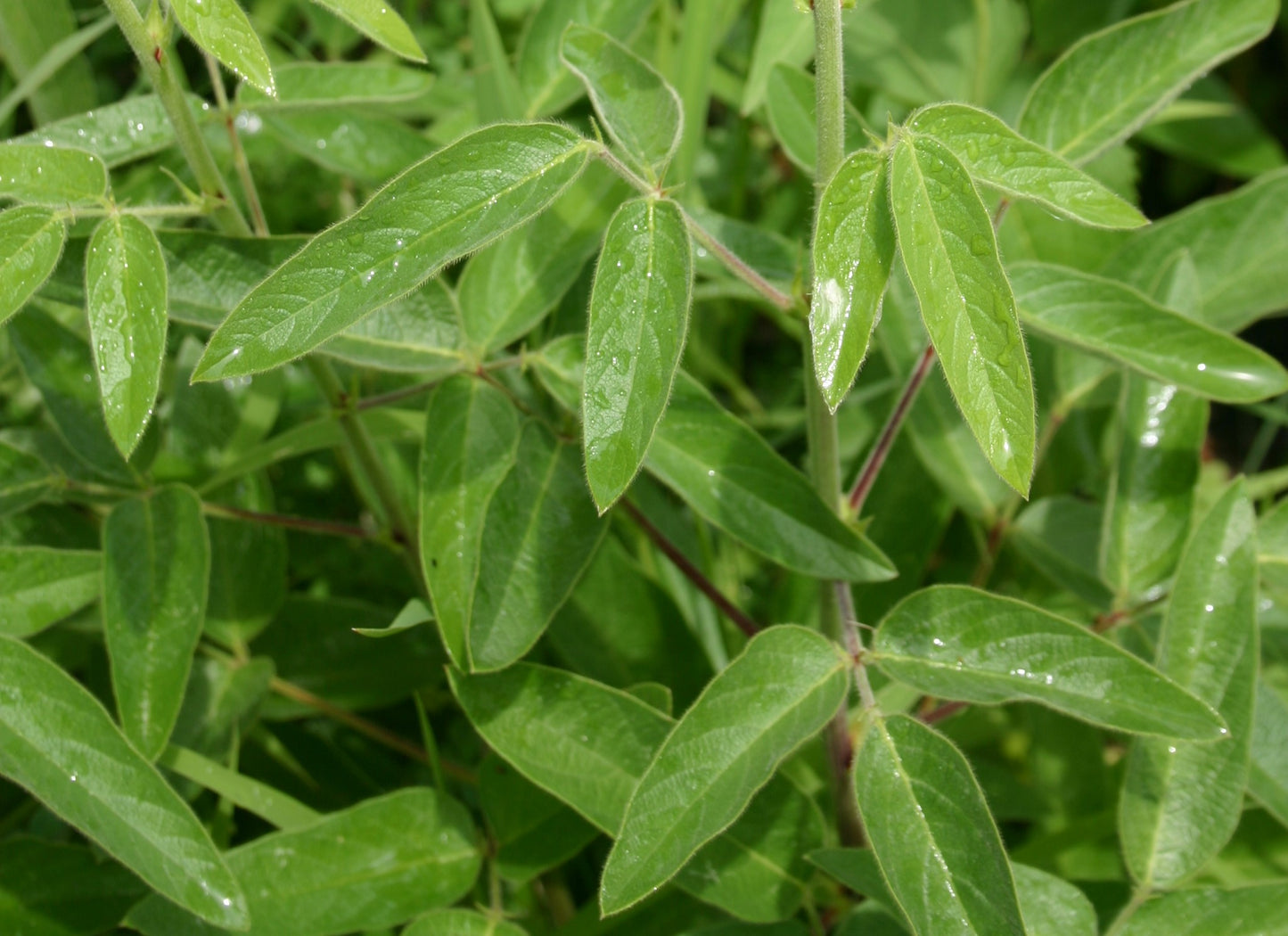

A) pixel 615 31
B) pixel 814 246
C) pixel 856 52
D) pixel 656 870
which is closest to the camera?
pixel 814 246

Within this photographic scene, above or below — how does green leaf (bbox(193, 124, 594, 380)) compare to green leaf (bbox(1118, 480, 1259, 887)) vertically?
above

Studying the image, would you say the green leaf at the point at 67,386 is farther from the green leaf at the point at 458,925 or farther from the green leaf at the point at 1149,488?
the green leaf at the point at 1149,488

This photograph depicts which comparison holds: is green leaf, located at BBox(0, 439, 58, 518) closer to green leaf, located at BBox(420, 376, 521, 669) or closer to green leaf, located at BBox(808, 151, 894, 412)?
green leaf, located at BBox(420, 376, 521, 669)

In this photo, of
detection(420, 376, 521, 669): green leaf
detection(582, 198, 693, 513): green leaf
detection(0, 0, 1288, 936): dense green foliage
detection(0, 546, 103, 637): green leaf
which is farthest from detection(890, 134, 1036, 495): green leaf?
detection(0, 546, 103, 637): green leaf

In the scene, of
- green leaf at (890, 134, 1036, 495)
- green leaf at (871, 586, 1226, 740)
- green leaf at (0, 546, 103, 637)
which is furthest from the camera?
green leaf at (0, 546, 103, 637)

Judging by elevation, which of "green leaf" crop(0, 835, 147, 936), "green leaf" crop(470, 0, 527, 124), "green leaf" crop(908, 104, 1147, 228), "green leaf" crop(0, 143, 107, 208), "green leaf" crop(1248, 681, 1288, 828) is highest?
"green leaf" crop(908, 104, 1147, 228)

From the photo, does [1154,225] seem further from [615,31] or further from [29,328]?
[29,328]

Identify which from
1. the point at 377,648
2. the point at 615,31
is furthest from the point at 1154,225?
→ the point at 377,648
